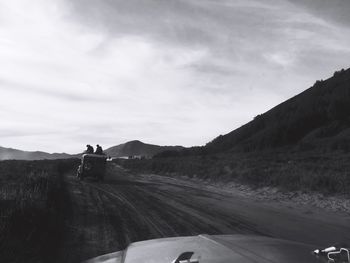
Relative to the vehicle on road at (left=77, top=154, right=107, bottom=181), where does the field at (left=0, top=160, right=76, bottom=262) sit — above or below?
below

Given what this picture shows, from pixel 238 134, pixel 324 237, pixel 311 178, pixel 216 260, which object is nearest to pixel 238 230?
pixel 324 237

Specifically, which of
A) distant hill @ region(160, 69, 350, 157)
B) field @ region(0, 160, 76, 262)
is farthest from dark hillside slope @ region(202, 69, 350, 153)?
field @ region(0, 160, 76, 262)

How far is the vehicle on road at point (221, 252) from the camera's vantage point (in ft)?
8.59

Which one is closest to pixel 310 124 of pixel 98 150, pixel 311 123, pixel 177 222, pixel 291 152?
pixel 311 123

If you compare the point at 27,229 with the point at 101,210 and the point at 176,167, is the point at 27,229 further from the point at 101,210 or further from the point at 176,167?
the point at 176,167

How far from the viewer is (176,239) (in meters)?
3.63

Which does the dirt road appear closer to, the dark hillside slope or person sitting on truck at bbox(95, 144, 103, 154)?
person sitting on truck at bbox(95, 144, 103, 154)

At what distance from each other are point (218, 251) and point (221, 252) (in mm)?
41

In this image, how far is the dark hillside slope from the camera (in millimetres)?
58688

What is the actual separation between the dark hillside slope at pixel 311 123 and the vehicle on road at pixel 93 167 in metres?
26.7

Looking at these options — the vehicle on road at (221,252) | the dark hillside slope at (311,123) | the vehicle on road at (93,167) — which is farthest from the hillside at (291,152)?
the vehicle on road at (221,252)

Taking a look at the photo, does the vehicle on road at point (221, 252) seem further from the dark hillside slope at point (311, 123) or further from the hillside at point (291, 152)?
the dark hillside slope at point (311, 123)

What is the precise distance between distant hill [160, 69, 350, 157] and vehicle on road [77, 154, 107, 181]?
2505 centimetres

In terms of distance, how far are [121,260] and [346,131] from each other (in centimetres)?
5582
